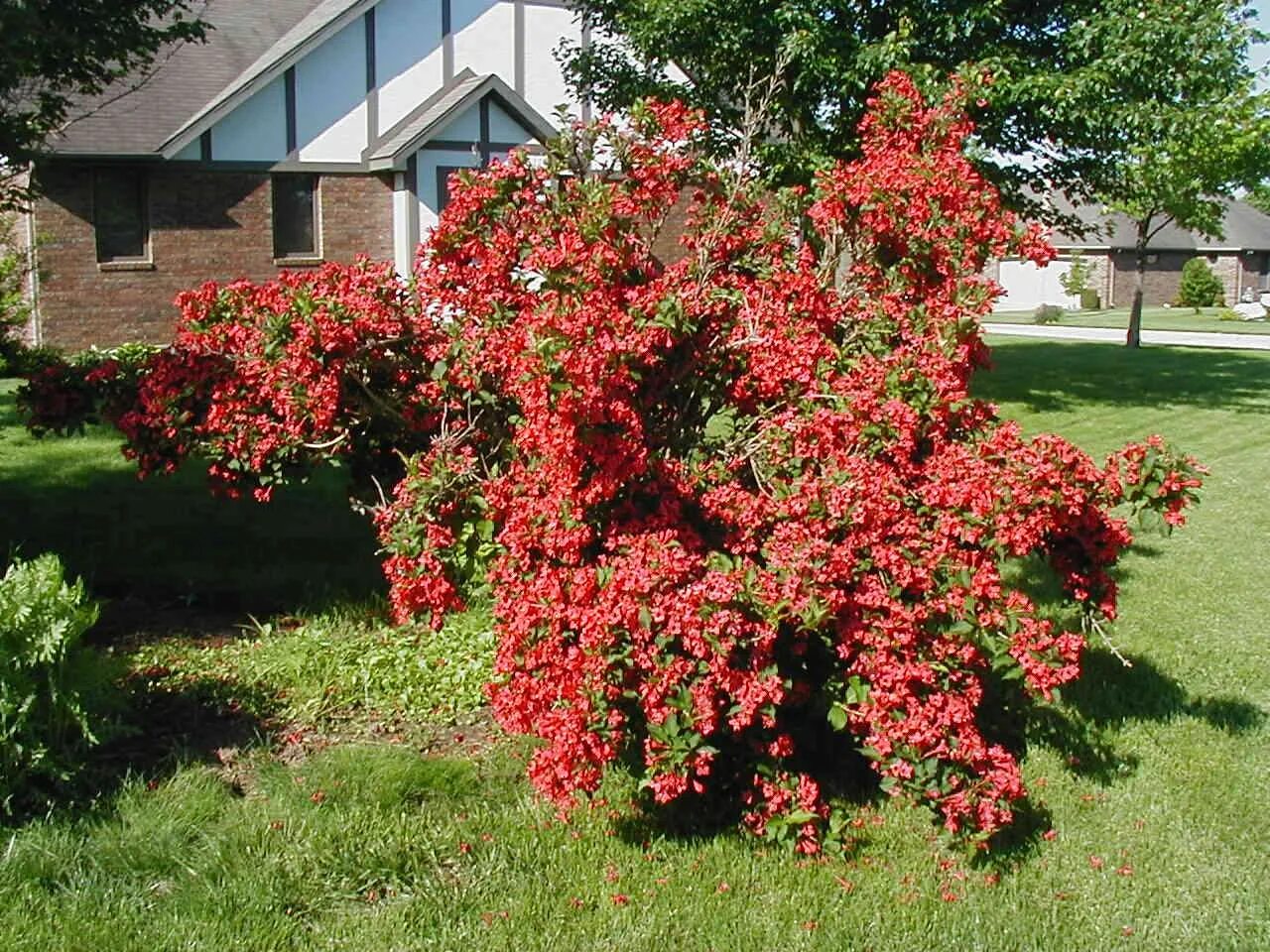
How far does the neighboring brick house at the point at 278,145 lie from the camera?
18469mm

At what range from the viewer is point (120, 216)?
741 inches

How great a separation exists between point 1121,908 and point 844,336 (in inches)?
91.0

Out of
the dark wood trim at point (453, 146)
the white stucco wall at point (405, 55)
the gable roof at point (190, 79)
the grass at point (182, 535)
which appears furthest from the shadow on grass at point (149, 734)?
the white stucco wall at point (405, 55)

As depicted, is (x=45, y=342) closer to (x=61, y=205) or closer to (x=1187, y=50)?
(x=61, y=205)

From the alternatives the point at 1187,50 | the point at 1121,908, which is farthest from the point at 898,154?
the point at 1187,50

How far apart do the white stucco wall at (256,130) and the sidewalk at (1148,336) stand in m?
15.6

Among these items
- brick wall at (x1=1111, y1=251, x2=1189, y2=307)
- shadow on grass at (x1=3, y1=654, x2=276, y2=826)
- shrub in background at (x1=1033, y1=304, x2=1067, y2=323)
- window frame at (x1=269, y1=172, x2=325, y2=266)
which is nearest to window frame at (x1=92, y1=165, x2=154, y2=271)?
window frame at (x1=269, y1=172, x2=325, y2=266)

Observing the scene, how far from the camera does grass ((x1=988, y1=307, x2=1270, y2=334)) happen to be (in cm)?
3519

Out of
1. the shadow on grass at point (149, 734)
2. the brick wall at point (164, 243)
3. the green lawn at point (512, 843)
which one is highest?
the brick wall at point (164, 243)

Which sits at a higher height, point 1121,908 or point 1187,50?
point 1187,50

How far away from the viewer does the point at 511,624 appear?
13.9ft

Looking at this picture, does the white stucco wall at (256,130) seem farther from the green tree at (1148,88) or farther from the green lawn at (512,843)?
the green lawn at (512,843)

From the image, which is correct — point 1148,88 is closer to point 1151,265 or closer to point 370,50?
point 370,50

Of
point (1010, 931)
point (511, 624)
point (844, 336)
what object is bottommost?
point (1010, 931)
